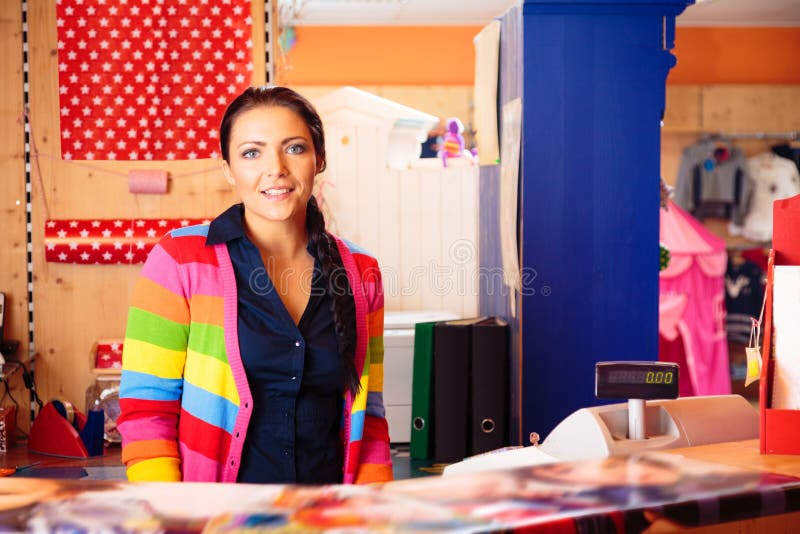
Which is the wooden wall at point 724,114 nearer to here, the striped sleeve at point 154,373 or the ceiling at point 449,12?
the ceiling at point 449,12

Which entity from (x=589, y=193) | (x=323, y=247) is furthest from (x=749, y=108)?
(x=323, y=247)

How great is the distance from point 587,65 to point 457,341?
57.2 inches

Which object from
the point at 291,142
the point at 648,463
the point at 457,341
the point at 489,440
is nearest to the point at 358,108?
the point at 457,341

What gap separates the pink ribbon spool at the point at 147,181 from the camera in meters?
4.33

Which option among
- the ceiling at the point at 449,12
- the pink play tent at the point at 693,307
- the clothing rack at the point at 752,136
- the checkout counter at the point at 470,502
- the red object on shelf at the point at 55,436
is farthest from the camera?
the clothing rack at the point at 752,136

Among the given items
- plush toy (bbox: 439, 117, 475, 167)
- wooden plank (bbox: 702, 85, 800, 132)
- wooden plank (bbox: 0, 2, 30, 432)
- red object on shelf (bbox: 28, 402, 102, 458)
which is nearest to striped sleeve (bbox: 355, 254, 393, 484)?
red object on shelf (bbox: 28, 402, 102, 458)

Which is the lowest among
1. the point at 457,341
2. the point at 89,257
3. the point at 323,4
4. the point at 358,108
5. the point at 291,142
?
the point at 457,341

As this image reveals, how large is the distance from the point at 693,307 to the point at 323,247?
5.16 metres

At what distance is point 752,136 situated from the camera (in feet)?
25.1

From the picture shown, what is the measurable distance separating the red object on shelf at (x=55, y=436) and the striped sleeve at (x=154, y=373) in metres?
2.62

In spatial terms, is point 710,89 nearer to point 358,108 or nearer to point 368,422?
point 358,108

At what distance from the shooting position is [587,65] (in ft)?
13.0

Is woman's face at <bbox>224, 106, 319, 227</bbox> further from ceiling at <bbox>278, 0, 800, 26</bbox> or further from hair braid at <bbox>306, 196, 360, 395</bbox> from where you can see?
ceiling at <bbox>278, 0, 800, 26</bbox>

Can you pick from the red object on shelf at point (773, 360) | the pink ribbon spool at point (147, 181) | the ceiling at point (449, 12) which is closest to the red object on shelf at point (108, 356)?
the pink ribbon spool at point (147, 181)
